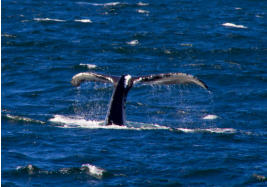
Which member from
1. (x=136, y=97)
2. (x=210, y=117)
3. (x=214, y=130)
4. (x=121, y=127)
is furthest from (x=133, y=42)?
(x=121, y=127)

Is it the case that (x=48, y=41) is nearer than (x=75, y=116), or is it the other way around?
(x=75, y=116)

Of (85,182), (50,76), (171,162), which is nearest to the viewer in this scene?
(85,182)

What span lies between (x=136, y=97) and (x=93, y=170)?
35.9 feet

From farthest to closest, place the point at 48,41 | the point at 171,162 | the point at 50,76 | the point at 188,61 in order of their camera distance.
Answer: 1. the point at 48,41
2. the point at 188,61
3. the point at 50,76
4. the point at 171,162

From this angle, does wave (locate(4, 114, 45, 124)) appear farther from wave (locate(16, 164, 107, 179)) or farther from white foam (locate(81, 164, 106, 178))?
white foam (locate(81, 164, 106, 178))

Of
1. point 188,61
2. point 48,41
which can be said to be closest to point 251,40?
point 188,61

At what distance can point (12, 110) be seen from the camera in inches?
1199

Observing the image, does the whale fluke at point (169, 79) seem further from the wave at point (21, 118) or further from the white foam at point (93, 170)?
the white foam at point (93, 170)

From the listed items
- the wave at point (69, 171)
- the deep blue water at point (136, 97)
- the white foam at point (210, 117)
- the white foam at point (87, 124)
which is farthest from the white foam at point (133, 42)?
the wave at point (69, 171)

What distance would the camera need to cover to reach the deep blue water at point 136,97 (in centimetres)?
2313

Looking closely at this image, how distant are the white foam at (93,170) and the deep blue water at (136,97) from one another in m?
0.03

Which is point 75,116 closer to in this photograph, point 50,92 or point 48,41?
point 50,92

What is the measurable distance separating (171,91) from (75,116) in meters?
5.85

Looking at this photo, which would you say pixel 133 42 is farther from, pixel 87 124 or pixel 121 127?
pixel 121 127
